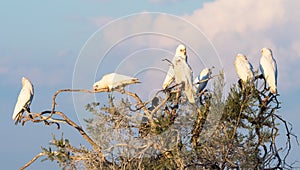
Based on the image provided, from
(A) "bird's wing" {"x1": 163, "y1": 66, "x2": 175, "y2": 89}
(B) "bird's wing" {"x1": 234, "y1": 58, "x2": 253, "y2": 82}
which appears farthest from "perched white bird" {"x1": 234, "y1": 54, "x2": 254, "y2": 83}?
(A) "bird's wing" {"x1": 163, "y1": 66, "x2": 175, "y2": 89}

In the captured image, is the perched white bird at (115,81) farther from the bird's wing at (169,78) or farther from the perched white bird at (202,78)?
the perched white bird at (202,78)

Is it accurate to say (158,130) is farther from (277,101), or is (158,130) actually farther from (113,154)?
(277,101)

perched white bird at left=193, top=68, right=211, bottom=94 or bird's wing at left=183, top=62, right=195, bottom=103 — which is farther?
perched white bird at left=193, top=68, right=211, bottom=94

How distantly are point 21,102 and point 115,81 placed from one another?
150cm

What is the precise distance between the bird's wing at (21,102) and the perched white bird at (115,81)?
1.23 m

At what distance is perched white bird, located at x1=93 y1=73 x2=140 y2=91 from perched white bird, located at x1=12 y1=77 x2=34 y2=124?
1.22m

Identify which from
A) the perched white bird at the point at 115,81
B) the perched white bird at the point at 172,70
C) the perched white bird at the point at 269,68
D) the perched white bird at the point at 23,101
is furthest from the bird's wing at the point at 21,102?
the perched white bird at the point at 269,68

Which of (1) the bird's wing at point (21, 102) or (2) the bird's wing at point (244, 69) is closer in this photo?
(2) the bird's wing at point (244, 69)

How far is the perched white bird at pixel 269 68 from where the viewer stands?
7.28 meters

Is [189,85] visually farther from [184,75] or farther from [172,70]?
[172,70]

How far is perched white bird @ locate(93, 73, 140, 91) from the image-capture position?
667 centimetres

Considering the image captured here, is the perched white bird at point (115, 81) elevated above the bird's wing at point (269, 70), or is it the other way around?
the bird's wing at point (269, 70)

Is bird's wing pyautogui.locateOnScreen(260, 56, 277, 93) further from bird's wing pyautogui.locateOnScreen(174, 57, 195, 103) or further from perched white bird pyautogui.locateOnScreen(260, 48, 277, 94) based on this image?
bird's wing pyautogui.locateOnScreen(174, 57, 195, 103)

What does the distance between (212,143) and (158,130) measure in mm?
656
